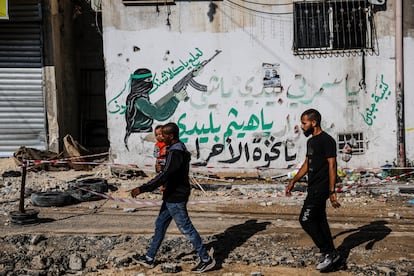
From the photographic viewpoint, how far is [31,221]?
8.62 m

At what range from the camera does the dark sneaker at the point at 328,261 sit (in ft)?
21.4

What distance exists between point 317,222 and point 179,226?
1567 mm

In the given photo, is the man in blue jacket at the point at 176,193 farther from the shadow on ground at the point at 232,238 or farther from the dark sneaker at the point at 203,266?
the shadow on ground at the point at 232,238

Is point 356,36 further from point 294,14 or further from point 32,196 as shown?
point 32,196

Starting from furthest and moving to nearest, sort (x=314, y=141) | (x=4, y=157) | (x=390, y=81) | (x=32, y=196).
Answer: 1. (x=4, y=157)
2. (x=390, y=81)
3. (x=32, y=196)
4. (x=314, y=141)

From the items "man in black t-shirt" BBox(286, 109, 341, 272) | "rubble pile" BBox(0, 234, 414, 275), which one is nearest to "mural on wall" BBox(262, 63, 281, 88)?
"rubble pile" BBox(0, 234, 414, 275)

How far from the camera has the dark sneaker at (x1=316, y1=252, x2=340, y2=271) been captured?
6512 mm

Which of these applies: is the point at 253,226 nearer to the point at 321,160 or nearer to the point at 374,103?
the point at 321,160

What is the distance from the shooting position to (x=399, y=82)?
1206 cm

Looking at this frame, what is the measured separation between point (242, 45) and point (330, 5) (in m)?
2.07

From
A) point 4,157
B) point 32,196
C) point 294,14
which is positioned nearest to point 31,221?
point 32,196

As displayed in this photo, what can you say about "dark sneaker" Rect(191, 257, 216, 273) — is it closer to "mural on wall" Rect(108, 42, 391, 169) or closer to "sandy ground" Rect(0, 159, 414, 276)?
"sandy ground" Rect(0, 159, 414, 276)

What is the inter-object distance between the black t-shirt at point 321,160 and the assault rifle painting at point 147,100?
6.13 meters

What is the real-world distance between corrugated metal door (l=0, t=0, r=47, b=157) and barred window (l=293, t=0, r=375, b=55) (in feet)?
20.1
